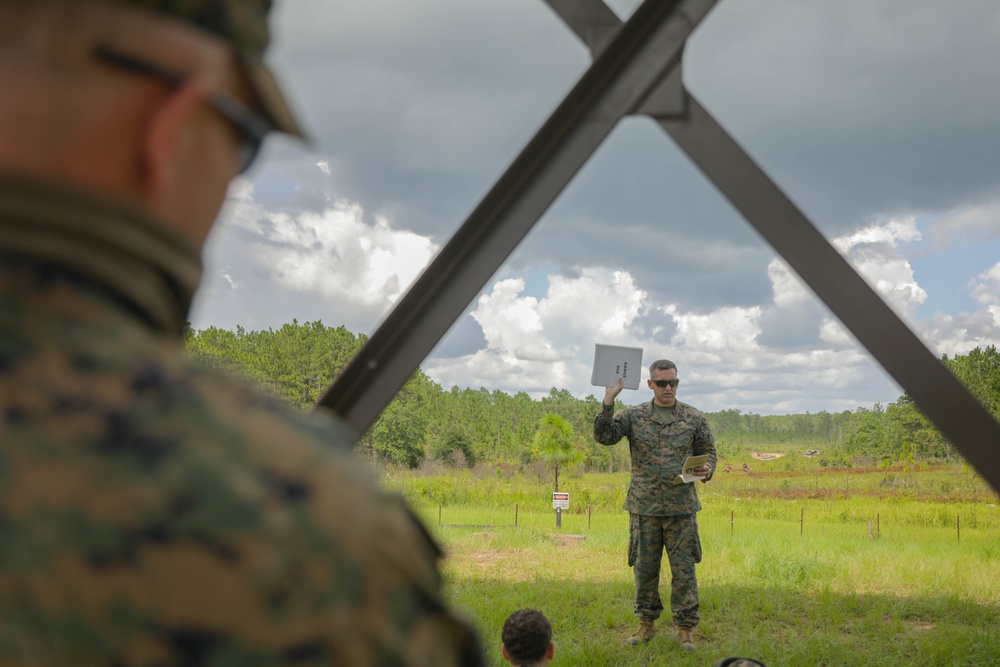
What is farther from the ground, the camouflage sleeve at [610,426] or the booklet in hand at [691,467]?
the camouflage sleeve at [610,426]

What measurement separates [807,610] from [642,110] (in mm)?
5989

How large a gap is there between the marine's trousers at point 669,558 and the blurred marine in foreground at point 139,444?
15.6 feet

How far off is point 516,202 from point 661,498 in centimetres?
363

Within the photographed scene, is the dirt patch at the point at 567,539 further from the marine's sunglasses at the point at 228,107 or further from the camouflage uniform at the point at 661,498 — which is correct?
the marine's sunglasses at the point at 228,107

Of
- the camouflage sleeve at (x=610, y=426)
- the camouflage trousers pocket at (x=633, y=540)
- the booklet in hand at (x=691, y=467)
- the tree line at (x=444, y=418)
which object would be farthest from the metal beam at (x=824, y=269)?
the tree line at (x=444, y=418)

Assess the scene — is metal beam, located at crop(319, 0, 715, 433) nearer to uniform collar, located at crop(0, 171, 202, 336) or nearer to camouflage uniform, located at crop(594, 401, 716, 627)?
uniform collar, located at crop(0, 171, 202, 336)

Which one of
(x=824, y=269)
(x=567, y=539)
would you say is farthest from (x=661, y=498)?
(x=567, y=539)

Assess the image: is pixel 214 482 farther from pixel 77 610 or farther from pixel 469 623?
pixel 469 623

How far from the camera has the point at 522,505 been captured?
71.9 feet

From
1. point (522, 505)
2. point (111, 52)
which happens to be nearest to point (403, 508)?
point (111, 52)

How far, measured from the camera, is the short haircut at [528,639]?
9.00 ft

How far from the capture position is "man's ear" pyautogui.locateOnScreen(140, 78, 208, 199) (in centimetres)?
55

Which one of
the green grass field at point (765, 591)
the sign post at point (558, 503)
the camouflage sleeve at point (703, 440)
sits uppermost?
the camouflage sleeve at point (703, 440)

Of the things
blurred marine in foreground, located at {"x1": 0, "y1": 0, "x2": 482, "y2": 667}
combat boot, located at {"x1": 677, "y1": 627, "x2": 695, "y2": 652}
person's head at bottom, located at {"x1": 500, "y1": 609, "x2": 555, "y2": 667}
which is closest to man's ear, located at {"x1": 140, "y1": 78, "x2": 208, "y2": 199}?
blurred marine in foreground, located at {"x1": 0, "y1": 0, "x2": 482, "y2": 667}
